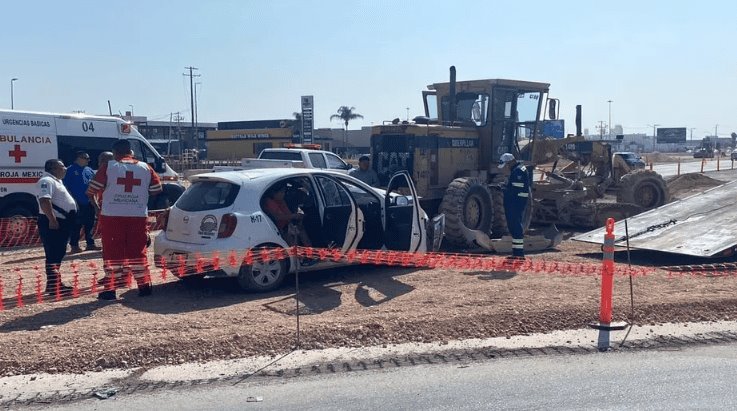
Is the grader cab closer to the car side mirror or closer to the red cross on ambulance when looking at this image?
the car side mirror

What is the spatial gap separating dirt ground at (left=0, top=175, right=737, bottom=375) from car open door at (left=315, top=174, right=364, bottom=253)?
0.55m

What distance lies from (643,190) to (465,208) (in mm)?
6886

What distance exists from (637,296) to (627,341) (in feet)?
5.95

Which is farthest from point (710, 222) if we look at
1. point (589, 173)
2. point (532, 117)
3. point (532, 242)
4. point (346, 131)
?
point (346, 131)

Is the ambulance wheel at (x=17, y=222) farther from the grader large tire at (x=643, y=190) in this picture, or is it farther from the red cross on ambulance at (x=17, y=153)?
the grader large tire at (x=643, y=190)

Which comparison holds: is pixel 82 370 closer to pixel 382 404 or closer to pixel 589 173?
pixel 382 404

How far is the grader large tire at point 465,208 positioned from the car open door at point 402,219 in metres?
2.38

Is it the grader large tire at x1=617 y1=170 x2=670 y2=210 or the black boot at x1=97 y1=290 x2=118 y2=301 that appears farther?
the grader large tire at x1=617 y1=170 x2=670 y2=210

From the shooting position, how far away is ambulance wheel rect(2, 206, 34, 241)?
15.1 metres

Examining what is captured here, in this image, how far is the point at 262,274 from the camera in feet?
31.4

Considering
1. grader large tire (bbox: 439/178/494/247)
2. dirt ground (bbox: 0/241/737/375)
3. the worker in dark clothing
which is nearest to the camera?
dirt ground (bbox: 0/241/737/375)

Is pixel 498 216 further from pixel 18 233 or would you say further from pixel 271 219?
pixel 18 233

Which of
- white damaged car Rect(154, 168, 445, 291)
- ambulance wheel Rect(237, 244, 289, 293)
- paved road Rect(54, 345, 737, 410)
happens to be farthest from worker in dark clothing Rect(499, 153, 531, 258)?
paved road Rect(54, 345, 737, 410)

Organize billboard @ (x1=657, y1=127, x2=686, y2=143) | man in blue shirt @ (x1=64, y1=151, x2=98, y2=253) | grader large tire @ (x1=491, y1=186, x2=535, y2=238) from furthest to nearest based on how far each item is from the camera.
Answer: billboard @ (x1=657, y1=127, x2=686, y2=143) < grader large tire @ (x1=491, y1=186, x2=535, y2=238) < man in blue shirt @ (x1=64, y1=151, x2=98, y2=253)
